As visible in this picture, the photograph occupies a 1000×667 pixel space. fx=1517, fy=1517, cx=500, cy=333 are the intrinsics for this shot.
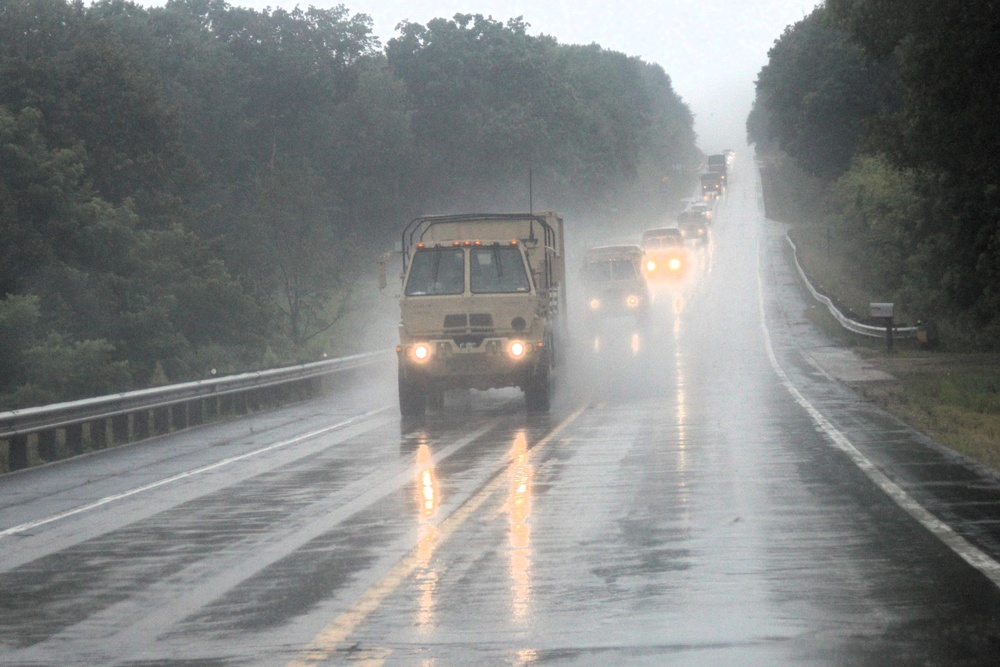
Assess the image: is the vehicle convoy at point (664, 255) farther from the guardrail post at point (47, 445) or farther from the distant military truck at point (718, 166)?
the distant military truck at point (718, 166)

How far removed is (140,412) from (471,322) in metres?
5.34

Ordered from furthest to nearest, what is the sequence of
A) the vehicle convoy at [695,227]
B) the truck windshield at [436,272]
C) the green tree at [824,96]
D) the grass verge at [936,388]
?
1. the vehicle convoy at [695,227]
2. the green tree at [824,96]
3. the truck windshield at [436,272]
4. the grass verge at [936,388]

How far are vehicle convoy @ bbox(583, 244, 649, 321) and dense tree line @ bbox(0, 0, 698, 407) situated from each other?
13.0 metres

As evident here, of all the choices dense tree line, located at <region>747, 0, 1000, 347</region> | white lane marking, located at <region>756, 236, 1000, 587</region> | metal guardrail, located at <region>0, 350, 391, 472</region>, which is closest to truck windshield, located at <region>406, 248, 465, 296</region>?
metal guardrail, located at <region>0, 350, 391, 472</region>

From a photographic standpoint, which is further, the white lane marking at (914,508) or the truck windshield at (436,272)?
the truck windshield at (436,272)

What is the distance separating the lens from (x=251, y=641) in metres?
8.03

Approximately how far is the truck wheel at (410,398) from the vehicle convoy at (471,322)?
16mm

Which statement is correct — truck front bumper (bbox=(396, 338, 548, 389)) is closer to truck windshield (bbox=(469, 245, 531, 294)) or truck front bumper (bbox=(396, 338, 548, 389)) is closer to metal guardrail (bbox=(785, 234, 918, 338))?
truck windshield (bbox=(469, 245, 531, 294))

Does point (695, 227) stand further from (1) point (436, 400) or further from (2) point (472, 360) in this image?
(2) point (472, 360)

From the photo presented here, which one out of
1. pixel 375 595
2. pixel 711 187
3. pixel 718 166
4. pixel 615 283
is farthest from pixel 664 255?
pixel 718 166

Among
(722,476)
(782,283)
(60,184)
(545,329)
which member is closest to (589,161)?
(782,283)

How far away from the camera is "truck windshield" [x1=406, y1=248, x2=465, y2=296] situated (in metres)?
24.5

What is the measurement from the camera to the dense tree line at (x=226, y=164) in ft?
170

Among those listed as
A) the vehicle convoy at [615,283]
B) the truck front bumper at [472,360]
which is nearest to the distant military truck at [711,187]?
the vehicle convoy at [615,283]
